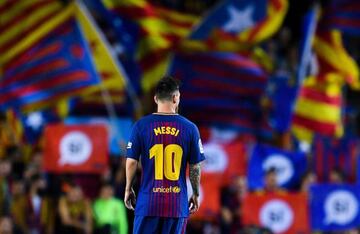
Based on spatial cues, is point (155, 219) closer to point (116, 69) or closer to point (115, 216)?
point (115, 216)

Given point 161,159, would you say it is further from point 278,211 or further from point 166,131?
point 278,211

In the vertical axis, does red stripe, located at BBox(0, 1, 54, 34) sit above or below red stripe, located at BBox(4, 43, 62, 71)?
above

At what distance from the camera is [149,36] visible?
1688cm

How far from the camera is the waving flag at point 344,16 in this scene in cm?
1873

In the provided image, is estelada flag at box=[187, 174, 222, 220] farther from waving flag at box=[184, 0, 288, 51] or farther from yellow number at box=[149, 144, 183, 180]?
yellow number at box=[149, 144, 183, 180]

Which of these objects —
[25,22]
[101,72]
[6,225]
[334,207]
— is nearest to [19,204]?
[6,225]

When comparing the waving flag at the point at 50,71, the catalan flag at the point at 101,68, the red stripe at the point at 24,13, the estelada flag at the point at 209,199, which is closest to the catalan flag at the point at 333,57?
the catalan flag at the point at 101,68

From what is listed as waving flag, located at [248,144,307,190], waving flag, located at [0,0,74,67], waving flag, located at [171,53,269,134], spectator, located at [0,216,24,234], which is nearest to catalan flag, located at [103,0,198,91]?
waving flag, located at [171,53,269,134]

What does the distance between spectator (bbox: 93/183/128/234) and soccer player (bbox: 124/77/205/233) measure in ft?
17.6

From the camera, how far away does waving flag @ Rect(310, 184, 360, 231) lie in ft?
52.7

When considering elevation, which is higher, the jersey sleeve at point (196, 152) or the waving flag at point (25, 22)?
the waving flag at point (25, 22)

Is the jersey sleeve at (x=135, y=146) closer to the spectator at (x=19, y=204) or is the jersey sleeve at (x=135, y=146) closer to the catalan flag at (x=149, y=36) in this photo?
the spectator at (x=19, y=204)

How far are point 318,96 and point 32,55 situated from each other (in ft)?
16.3

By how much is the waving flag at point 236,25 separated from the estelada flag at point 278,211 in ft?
9.01
